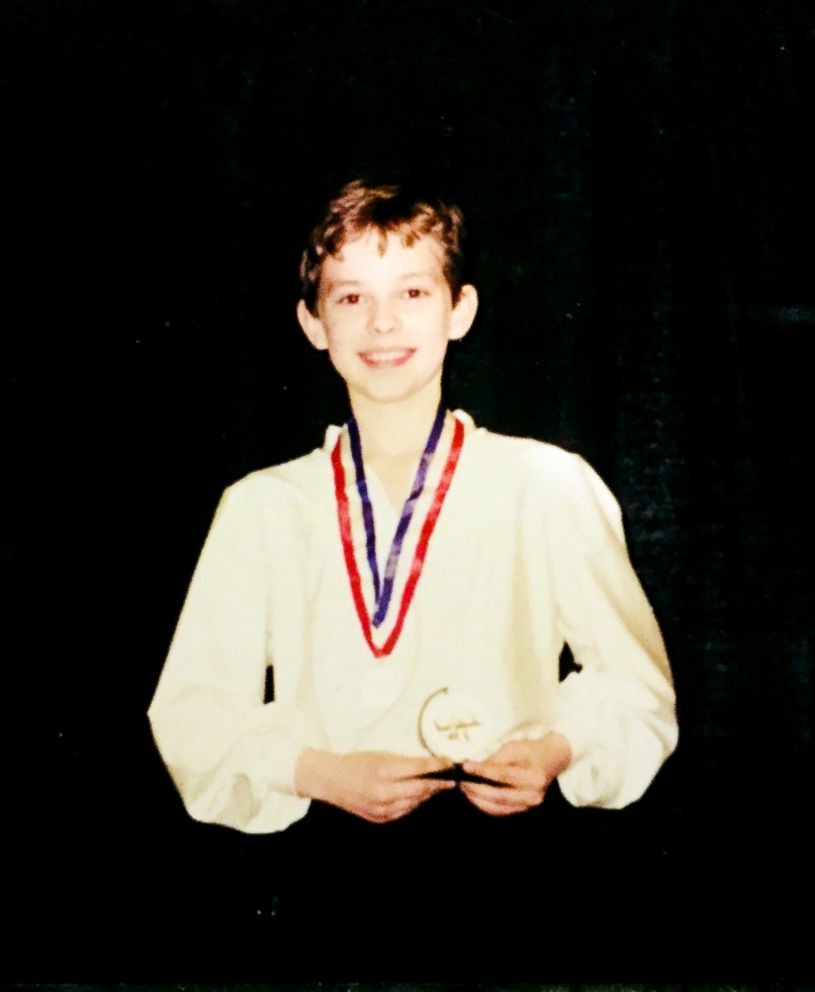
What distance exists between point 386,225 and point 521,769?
1.19m

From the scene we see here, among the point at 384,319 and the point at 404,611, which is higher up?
the point at 384,319

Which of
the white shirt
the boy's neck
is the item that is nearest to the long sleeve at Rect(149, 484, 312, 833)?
the white shirt

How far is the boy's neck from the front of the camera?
7.38 ft

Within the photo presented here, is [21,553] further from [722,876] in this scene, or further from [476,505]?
[722,876]

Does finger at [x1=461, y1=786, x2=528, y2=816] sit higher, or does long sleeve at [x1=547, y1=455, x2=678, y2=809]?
long sleeve at [x1=547, y1=455, x2=678, y2=809]

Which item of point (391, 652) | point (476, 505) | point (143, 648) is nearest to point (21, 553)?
point (143, 648)

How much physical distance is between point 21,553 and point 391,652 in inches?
35.9

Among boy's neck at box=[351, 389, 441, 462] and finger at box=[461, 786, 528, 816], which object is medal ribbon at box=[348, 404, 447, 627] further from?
finger at box=[461, 786, 528, 816]

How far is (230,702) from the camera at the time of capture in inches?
86.1

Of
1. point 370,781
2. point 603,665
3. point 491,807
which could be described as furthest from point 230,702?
point 603,665

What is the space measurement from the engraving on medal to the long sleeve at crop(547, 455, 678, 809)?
0.17m

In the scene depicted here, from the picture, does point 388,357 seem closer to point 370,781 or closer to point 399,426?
point 399,426

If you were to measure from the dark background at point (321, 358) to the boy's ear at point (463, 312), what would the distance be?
44 mm

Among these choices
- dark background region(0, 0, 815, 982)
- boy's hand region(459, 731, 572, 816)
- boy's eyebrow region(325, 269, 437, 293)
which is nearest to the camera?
boy's hand region(459, 731, 572, 816)
